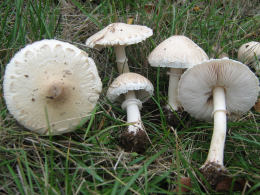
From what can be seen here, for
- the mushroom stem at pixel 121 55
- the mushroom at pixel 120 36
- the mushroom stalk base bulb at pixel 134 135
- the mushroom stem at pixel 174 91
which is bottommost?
the mushroom stalk base bulb at pixel 134 135

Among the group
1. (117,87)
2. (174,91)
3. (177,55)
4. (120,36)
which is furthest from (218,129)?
(120,36)

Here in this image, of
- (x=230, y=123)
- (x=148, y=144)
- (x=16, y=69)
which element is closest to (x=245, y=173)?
(x=230, y=123)

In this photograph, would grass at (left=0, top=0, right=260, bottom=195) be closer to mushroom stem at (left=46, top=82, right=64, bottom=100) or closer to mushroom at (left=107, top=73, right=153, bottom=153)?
mushroom at (left=107, top=73, right=153, bottom=153)

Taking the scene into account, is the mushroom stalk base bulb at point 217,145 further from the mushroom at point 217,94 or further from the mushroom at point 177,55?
the mushroom at point 177,55

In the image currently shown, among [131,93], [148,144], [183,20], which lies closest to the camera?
[148,144]

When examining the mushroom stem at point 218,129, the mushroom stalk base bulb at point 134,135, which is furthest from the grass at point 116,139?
the mushroom stem at point 218,129

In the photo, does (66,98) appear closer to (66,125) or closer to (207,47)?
(66,125)

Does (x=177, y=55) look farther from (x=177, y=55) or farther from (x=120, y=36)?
(x=120, y=36)
